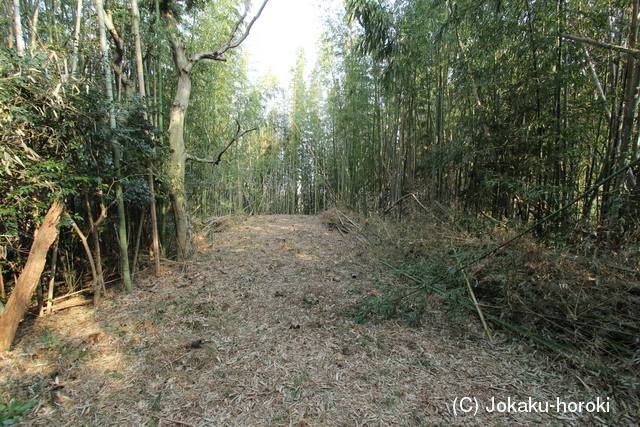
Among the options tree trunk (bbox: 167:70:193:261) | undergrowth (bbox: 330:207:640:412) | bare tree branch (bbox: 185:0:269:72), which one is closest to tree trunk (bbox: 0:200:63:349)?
tree trunk (bbox: 167:70:193:261)

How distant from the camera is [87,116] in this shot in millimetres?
2223

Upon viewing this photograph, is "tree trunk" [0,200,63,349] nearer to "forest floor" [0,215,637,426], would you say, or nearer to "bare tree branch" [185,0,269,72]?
"forest floor" [0,215,637,426]

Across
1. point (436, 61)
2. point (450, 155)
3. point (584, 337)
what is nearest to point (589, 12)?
point (450, 155)

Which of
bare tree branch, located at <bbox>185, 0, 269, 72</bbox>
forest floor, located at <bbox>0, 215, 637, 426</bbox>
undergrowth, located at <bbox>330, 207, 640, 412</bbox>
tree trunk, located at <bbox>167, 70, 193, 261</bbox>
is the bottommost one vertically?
forest floor, located at <bbox>0, 215, 637, 426</bbox>

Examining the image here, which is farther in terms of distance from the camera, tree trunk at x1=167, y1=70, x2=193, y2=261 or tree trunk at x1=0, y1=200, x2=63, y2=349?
tree trunk at x1=167, y1=70, x2=193, y2=261

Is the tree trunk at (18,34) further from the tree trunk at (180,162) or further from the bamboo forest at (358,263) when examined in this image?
the tree trunk at (180,162)

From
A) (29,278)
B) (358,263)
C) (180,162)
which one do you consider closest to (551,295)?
(358,263)

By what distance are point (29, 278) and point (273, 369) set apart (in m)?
1.90

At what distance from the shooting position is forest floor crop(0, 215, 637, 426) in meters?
1.36

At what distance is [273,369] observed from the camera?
172 cm

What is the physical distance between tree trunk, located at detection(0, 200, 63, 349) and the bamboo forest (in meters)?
0.01

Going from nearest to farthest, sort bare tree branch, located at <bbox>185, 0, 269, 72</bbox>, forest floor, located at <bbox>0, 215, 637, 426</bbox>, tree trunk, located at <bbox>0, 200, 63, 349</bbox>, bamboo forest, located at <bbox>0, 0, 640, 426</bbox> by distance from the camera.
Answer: forest floor, located at <bbox>0, 215, 637, 426</bbox>
bamboo forest, located at <bbox>0, 0, 640, 426</bbox>
tree trunk, located at <bbox>0, 200, 63, 349</bbox>
bare tree branch, located at <bbox>185, 0, 269, 72</bbox>

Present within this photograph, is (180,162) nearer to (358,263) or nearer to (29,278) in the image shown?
(29,278)

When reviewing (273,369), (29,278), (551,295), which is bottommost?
(273,369)
